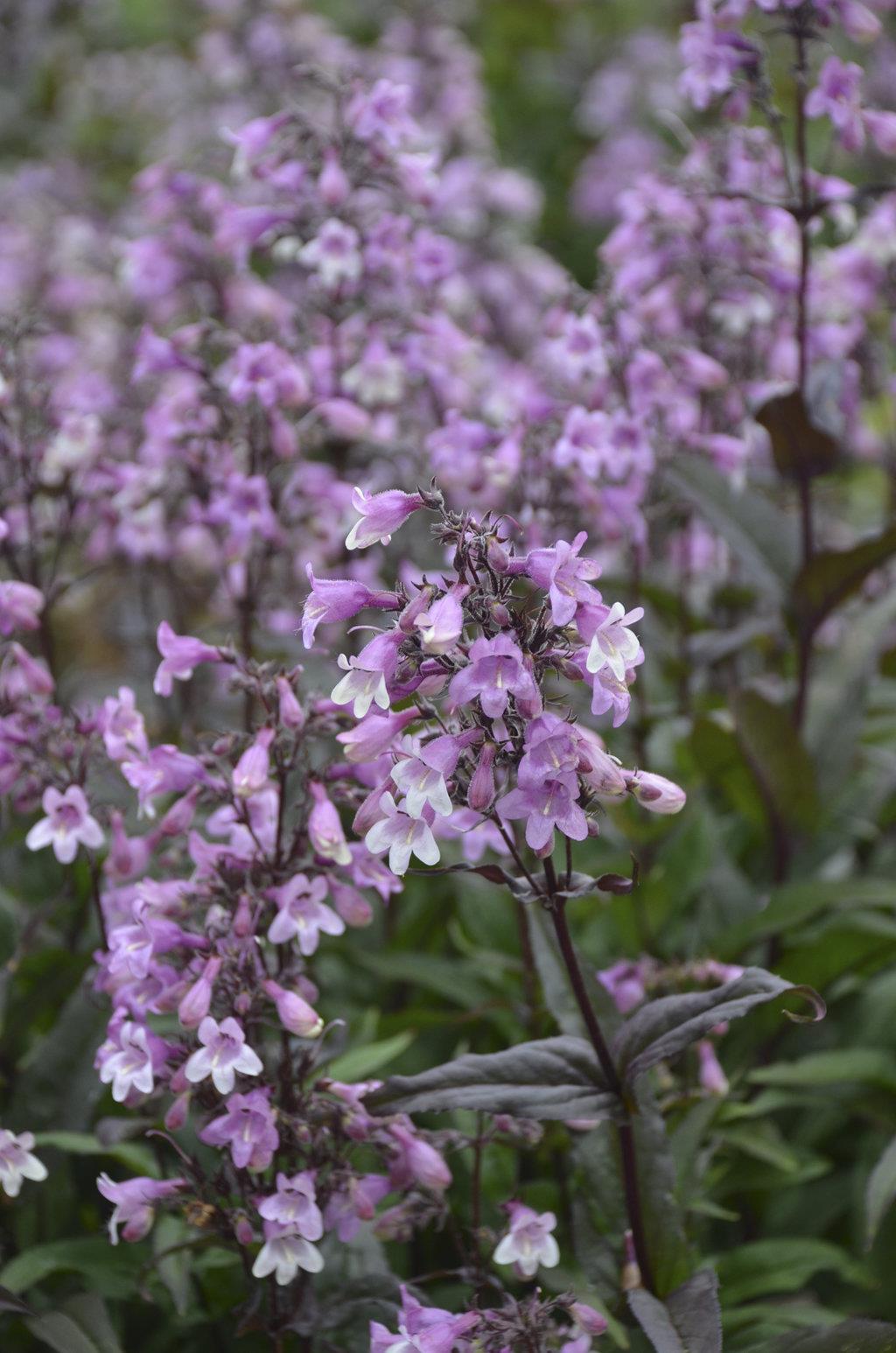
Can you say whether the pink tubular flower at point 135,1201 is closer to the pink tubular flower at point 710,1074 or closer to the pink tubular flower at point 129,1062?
the pink tubular flower at point 129,1062

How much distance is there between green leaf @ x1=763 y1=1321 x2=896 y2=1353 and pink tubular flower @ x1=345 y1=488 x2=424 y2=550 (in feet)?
4.72

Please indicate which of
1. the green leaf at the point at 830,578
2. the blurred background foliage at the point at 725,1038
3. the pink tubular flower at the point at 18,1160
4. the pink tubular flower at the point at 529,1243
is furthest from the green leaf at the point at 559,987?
the green leaf at the point at 830,578

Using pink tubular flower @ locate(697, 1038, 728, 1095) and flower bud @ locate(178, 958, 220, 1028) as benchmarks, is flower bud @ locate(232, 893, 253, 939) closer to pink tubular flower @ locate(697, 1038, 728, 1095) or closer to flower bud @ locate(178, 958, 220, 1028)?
flower bud @ locate(178, 958, 220, 1028)

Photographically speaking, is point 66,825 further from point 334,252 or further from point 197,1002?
point 334,252

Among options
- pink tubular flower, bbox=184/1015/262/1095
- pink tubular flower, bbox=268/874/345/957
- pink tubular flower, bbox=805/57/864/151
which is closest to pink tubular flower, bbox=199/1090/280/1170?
pink tubular flower, bbox=184/1015/262/1095

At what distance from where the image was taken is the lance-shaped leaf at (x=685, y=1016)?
202cm

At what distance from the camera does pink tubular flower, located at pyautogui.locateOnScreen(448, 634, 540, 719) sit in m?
1.81

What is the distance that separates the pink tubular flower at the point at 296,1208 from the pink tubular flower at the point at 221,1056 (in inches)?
7.5

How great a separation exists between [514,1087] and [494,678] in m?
0.71

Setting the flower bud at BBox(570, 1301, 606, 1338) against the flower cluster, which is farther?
the flower bud at BBox(570, 1301, 606, 1338)

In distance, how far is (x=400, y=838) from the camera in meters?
1.96

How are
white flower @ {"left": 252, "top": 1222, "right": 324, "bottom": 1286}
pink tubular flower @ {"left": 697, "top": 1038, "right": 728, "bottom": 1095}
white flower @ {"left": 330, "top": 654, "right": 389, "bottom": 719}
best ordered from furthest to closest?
pink tubular flower @ {"left": 697, "top": 1038, "right": 728, "bottom": 1095} → white flower @ {"left": 252, "top": 1222, "right": 324, "bottom": 1286} → white flower @ {"left": 330, "top": 654, "right": 389, "bottom": 719}

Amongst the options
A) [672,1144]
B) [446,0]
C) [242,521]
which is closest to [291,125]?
[242,521]

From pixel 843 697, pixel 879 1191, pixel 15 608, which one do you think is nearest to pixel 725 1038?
pixel 879 1191
